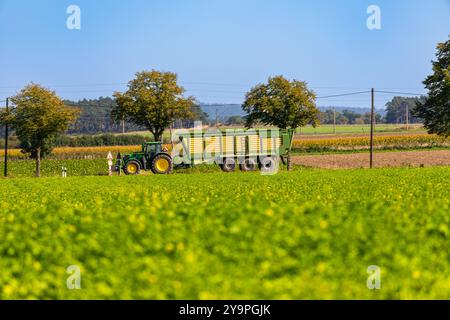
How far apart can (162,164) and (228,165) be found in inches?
185

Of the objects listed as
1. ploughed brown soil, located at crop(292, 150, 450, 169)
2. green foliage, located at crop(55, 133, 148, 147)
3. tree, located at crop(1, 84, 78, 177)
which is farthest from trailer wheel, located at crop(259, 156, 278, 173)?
green foliage, located at crop(55, 133, 148, 147)

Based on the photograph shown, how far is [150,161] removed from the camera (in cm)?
4091

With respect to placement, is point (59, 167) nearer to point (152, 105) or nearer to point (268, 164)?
point (152, 105)

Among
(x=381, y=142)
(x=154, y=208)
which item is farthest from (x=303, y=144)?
(x=154, y=208)

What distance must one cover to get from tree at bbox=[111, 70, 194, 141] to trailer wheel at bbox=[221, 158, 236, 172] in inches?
569

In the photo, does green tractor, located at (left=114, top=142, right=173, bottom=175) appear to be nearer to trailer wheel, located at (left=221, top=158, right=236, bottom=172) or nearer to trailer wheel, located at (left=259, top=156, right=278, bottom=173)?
trailer wheel, located at (left=221, top=158, right=236, bottom=172)

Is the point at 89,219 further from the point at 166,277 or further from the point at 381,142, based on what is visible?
the point at 381,142

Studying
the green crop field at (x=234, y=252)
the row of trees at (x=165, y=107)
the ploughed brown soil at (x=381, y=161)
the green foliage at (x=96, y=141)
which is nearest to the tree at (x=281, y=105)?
the row of trees at (x=165, y=107)

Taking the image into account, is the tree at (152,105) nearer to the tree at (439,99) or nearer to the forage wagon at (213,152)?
the forage wagon at (213,152)

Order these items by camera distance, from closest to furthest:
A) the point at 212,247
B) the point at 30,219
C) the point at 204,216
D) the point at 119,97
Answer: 1. the point at 212,247
2. the point at 204,216
3. the point at 30,219
4. the point at 119,97

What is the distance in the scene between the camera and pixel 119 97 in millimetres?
55719
